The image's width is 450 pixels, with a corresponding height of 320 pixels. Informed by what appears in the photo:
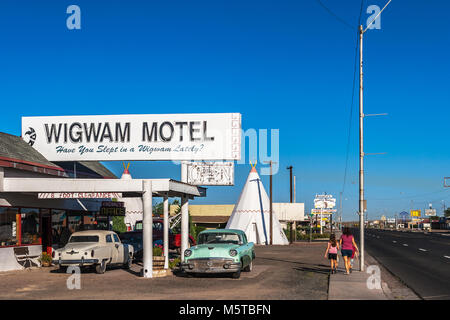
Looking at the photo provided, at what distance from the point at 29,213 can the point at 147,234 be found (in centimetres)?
614

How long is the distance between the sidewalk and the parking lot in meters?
0.27

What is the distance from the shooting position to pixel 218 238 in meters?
17.4

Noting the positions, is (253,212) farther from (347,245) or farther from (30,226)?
(347,245)

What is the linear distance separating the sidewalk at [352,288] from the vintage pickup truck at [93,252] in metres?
7.46

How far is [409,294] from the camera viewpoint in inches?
504

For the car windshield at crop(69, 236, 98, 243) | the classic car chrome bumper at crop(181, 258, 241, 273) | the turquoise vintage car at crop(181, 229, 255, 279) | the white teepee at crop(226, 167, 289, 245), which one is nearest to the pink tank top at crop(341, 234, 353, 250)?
the turquoise vintage car at crop(181, 229, 255, 279)

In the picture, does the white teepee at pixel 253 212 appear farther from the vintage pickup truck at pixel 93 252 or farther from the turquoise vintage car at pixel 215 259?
the turquoise vintage car at pixel 215 259

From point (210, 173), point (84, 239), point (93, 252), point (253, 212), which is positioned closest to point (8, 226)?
point (84, 239)

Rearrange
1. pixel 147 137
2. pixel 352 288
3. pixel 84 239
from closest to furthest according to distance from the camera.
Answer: pixel 352 288 → pixel 84 239 → pixel 147 137

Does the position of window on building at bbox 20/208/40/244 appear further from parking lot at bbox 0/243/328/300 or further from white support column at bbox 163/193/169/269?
white support column at bbox 163/193/169/269

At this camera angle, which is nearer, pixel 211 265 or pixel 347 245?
pixel 211 265

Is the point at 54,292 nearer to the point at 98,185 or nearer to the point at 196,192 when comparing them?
the point at 98,185

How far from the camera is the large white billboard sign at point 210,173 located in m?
23.6
